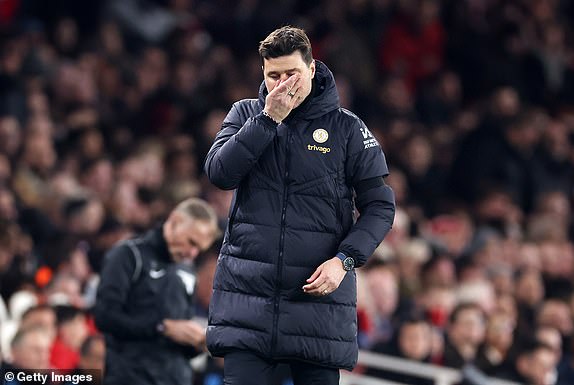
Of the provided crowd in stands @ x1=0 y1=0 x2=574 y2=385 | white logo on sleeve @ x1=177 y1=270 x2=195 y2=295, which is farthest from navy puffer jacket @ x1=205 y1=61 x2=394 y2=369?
crowd in stands @ x1=0 y1=0 x2=574 y2=385

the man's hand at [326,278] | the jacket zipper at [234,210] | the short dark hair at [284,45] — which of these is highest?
the short dark hair at [284,45]

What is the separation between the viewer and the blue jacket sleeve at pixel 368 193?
5191mm

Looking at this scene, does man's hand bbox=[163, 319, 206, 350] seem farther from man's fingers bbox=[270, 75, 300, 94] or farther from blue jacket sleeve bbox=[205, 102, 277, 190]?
man's fingers bbox=[270, 75, 300, 94]

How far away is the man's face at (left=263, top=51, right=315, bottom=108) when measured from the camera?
202 inches

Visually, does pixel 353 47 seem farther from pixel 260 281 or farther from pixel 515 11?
pixel 260 281

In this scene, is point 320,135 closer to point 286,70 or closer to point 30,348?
point 286,70

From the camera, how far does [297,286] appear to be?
514 centimetres

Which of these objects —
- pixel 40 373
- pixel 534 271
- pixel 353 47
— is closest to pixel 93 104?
pixel 353 47

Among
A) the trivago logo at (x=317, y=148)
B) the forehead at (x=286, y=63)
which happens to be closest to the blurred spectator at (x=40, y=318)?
the trivago logo at (x=317, y=148)

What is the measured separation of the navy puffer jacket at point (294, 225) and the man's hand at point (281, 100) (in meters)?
0.04

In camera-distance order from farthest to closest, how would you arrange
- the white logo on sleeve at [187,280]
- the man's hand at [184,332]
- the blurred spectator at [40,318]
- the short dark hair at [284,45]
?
the blurred spectator at [40,318], the white logo on sleeve at [187,280], the man's hand at [184,332], the short dark hair at [284,45]

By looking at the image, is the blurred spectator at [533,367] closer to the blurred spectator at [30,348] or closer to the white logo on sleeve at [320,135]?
the blurred spectator at [30,348]

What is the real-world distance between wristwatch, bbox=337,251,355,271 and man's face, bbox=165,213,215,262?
67.4 inches

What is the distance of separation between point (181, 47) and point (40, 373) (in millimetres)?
7116
